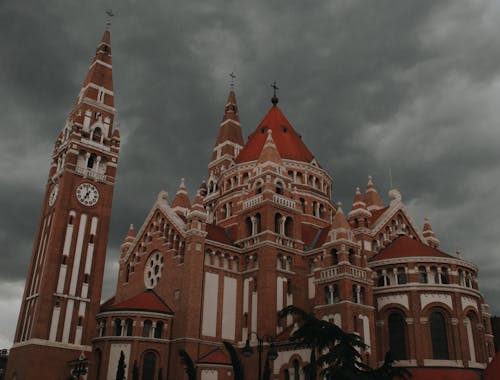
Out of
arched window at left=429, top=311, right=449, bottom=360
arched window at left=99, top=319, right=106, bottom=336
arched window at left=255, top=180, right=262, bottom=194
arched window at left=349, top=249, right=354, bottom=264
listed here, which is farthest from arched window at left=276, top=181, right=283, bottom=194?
arched window at left=99, top=319, right=106, bottom=336

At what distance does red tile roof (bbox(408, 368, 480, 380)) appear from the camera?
40.1m

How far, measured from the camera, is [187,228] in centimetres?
4744

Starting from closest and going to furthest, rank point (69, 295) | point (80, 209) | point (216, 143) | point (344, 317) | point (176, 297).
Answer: point (344, 317) → point (176, 297) → point (69, 295) → point (80, 209) → point (216, 143)

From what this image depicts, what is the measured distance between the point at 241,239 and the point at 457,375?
71.1 ft

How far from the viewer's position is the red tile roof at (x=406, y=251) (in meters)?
45.3

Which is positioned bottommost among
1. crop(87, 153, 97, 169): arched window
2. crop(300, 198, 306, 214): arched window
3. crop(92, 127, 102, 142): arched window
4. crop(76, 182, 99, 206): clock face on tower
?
crop(76, 182, 99, 206): clock face on tower

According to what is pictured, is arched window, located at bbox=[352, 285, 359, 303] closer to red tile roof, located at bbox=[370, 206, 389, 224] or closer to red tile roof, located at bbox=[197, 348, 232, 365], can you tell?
red tile roof, located at bbox=[197, 348, 232, 365]

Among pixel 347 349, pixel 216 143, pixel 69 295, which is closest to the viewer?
pixel 347 349

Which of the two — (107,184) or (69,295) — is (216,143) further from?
(69,295)

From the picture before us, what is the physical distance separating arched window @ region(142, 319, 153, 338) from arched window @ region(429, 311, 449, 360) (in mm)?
23042

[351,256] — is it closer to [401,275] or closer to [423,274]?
[401,275]

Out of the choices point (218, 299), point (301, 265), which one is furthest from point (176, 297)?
point (301, 265)

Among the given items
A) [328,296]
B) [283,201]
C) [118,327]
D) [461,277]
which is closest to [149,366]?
[118,327]

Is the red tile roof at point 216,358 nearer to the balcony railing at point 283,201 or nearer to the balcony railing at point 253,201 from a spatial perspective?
the balcony railing at point 253,201
